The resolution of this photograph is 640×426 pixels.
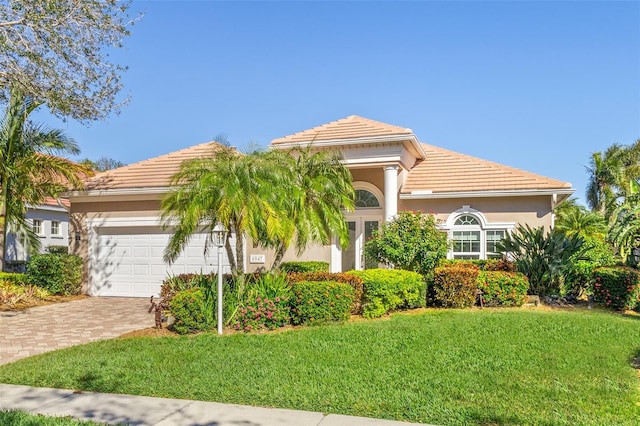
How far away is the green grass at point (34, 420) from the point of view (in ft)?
15.9

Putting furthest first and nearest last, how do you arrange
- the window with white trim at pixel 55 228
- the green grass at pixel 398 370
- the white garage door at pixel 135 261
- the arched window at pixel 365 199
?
the window with white trim at pixel 55 228, the arched window at pixel 365 199, the white garage door at pixel 135 261, the green grass at pixel 398 370

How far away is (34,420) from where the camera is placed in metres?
4.95

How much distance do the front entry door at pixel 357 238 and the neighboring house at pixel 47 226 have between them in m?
17.0

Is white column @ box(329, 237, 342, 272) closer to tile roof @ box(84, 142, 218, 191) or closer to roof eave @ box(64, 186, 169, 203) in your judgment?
tile roof @ box(84, 142, 218, 191)

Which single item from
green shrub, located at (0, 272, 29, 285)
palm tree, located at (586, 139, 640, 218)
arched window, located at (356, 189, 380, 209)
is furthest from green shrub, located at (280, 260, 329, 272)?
palm tree, located at (586, 139, 640, 218)

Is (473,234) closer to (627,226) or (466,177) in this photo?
(466,177)

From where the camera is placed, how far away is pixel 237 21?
43.9ft

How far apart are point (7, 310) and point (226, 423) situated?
1175cm

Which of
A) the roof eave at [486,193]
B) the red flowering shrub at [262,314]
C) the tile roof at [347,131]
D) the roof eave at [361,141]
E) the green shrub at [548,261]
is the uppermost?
the tile roof at [347,131]

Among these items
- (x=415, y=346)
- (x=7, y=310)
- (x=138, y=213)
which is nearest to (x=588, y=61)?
(x=415, y=346)

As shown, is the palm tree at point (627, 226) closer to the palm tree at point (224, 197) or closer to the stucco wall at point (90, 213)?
the palm tree at point (224, 197)

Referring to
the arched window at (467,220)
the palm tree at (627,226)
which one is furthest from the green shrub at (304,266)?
the palm tree at (627,226)

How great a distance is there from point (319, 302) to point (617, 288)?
754 cm

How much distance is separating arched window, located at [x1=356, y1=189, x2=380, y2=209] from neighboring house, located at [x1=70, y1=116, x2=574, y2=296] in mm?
36
